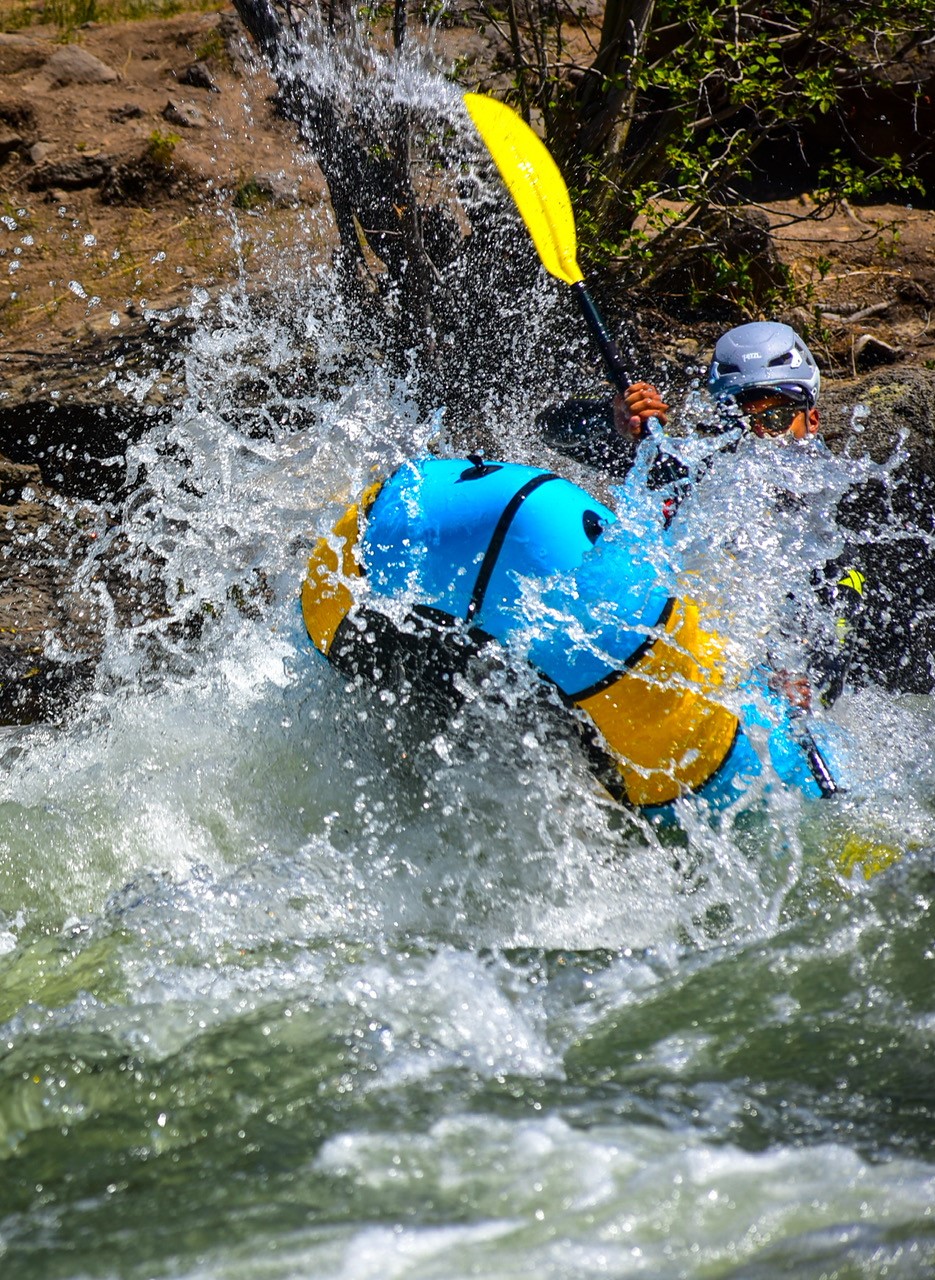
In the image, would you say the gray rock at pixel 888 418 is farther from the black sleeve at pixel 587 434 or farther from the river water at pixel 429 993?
the river water at pixel 429 993

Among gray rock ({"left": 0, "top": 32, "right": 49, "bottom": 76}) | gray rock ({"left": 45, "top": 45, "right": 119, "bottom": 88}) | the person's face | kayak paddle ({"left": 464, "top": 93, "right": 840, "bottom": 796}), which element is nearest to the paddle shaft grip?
kayak paddle ({"left": 464, "top": 93, "right": 840, "bottom": 796})

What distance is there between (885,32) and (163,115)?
14.1ft

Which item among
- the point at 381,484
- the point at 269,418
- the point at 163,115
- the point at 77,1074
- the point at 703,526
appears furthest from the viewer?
the point at 163,115

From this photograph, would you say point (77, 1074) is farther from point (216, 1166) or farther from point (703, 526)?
point (703, 526)

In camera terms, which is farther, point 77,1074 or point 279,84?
point 279,84

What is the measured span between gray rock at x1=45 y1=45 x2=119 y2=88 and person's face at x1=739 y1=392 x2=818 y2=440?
5678 mm

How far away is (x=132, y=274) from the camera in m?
6.15

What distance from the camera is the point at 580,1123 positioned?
192cm

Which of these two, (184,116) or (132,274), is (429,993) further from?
(184,116)

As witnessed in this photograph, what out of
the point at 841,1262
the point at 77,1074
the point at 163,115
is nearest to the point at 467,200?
the point at 163,115

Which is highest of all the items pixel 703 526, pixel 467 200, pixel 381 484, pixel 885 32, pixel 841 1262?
pixel 885 32

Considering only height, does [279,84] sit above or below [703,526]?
above

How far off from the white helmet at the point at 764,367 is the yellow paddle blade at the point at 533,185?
639mm

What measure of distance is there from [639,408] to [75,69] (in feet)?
19.0
